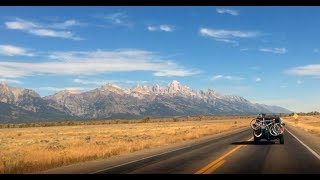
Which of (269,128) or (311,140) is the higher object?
(269,128)

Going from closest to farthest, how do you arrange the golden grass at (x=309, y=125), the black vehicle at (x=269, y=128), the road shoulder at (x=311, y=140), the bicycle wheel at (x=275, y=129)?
the road shoulder at (x=311, y=140)
the bicycle wheel at (x=275, y=129)
the black vehicle at (x=269, y=128)
the golden grass at (x=309, y=125)

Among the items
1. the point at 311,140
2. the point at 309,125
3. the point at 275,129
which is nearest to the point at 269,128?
the point at 275,129

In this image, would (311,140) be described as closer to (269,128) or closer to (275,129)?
(275,129)

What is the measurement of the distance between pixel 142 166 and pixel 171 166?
3.73 ft

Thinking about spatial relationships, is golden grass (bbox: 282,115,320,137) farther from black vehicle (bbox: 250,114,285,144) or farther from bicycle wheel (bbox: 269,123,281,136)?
bicycle wheel (bbox: 269,123,281,136)

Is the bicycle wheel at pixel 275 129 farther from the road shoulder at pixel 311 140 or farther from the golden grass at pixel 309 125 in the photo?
the golden grass at pixel 309 125

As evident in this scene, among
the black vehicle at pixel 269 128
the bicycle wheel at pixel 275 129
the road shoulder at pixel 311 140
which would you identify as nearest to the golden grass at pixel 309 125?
the road shoulder at pixel 311 140

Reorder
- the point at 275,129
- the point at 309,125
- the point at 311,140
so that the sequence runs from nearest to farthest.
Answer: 1. the point at 275,129
2. the point at 311,140
3. the point at 309,125

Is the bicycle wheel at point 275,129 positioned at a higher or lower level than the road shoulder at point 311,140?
higher

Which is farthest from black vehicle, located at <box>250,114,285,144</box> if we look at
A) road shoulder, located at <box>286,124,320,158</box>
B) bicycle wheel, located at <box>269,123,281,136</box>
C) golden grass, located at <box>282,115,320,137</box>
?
golden grass, located at <box>282,115,320,137</box>

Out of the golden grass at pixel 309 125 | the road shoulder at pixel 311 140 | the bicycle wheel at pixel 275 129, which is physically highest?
the golden grass at pixel 309 125

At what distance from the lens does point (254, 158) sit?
21.7 m
